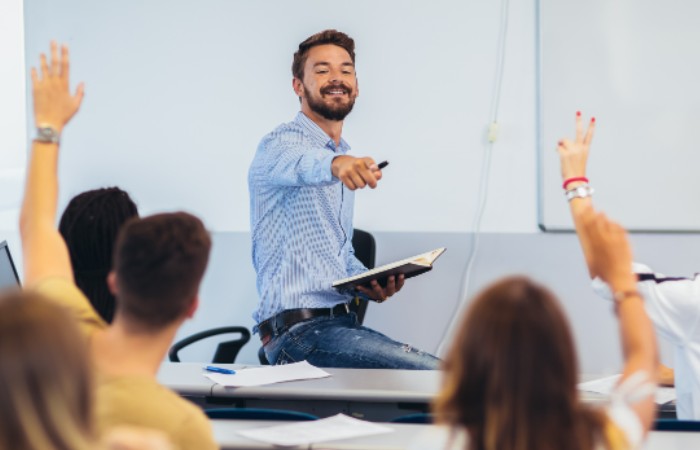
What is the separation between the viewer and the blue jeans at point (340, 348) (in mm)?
3152

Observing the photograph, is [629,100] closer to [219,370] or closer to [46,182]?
[219,370]

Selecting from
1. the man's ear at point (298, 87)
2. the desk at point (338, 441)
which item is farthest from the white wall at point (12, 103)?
the desk at point (338, 441)

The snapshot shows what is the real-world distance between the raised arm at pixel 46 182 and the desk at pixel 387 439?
0.59 metres

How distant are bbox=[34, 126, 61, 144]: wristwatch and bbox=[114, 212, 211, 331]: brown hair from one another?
0.33 m

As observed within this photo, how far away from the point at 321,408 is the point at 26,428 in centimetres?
192

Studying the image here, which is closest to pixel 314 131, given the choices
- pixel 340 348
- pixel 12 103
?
pixel 340 348

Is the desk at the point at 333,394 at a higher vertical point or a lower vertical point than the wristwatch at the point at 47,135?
lower

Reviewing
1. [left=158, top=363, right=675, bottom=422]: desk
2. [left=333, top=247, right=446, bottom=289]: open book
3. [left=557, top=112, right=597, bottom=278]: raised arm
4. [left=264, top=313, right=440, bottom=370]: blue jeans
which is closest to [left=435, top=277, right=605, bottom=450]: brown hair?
[left=557, top=112, right=597, bottom=278]: raised arm

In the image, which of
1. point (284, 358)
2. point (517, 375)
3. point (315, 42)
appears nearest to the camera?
point (517, 375)

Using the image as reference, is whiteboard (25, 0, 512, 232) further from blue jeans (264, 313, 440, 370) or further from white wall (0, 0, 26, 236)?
blue jeans (264, 313, 440, 370)

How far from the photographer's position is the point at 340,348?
10.4ft

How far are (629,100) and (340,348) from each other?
6.84 ft

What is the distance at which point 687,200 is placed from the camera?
14.5 ft

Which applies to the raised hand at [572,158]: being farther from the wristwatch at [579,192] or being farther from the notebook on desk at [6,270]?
the notebook on desk at [6,270]
